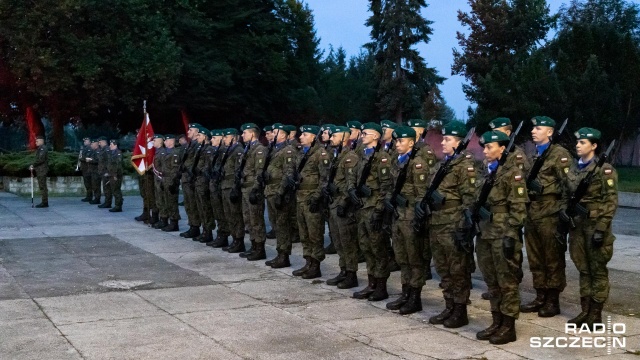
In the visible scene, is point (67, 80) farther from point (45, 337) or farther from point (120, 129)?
point (45, 337)

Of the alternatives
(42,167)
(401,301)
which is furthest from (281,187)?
(42,167)

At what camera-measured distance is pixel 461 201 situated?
7.61 meters

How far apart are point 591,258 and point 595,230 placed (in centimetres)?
28

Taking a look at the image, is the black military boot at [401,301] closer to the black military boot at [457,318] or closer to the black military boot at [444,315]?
the black military boot at [444,315]

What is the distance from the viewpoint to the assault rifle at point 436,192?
7547mm

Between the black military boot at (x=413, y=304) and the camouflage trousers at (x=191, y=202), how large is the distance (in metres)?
6.61

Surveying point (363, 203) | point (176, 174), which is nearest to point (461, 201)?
point (363, 203)

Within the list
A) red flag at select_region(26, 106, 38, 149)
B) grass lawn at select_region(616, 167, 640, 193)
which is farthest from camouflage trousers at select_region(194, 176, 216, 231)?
red flag at select_region(26, 106, 38, 149)

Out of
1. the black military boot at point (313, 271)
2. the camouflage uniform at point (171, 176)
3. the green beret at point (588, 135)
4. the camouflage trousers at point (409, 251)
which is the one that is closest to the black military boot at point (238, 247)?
the camouflage uniform at point (171, 176)

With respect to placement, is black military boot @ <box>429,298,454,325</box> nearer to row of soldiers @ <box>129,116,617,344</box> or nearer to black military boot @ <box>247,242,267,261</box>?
row of soldiers @ <box>129,116,617,344</box>

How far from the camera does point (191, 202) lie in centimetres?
1409

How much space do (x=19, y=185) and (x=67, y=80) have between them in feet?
13.6

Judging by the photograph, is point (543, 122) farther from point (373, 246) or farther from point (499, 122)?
point (373, 246)

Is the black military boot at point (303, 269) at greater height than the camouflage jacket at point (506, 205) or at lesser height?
lesser
